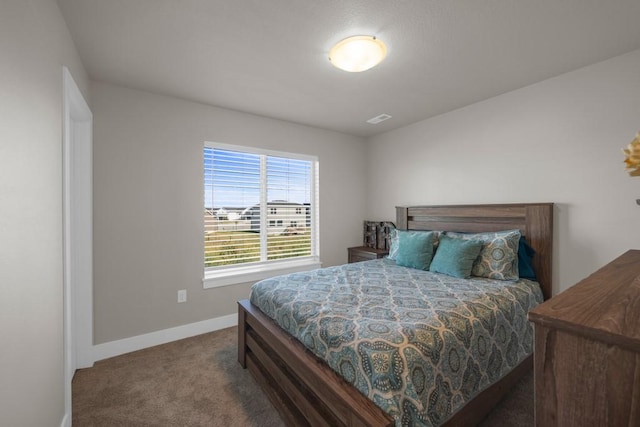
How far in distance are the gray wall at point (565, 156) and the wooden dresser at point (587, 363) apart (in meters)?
2.02

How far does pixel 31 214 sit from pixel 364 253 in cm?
325

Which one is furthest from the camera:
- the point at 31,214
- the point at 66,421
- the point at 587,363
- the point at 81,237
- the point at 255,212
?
the point at 255,212

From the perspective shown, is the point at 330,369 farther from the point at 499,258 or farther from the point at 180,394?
the point at 499,258

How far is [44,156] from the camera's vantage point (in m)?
1.31

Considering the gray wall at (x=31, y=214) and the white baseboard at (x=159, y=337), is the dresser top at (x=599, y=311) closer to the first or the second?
the gray wall at (x=31, y=214)

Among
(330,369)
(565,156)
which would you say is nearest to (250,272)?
(330,369)

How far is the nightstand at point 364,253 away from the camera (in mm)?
3609

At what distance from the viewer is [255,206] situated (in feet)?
11.0

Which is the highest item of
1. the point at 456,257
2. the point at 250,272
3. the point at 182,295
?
the point at 456,257

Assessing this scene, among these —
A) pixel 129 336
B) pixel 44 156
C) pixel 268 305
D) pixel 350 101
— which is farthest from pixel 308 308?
pixel 350 101

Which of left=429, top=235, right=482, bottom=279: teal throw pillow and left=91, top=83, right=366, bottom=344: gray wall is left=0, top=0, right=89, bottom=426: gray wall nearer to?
left=91, top=83, right=366, bottom=344: gray wall

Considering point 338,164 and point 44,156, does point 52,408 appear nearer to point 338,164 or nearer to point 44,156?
point 44,156

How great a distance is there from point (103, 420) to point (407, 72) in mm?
3330

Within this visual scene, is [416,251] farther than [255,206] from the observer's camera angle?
No
